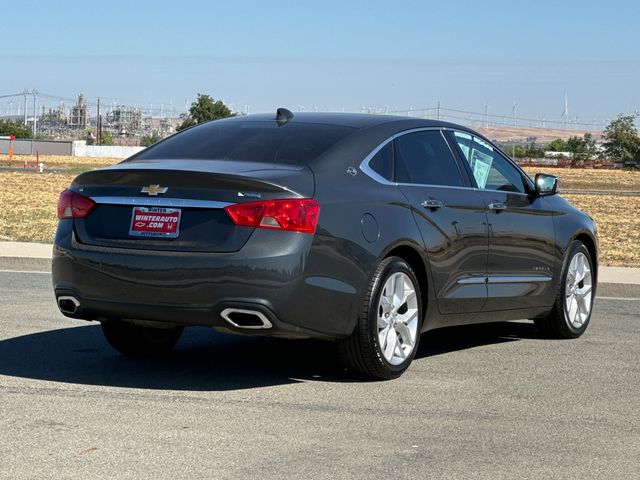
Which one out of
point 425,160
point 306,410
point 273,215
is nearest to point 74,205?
point 273,215

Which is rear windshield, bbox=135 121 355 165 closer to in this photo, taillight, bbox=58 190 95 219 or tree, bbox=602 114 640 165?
taillight, bbox=58 190 95 219

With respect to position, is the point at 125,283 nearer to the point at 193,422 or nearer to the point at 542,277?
the point at 193,422

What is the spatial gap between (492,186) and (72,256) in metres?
3.23

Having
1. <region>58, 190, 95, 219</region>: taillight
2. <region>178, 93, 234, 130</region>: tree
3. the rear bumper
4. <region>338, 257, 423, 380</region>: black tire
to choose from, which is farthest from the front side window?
<region>178, 93, 234, 130</region>: tree

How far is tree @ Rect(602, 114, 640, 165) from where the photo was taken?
541 ft

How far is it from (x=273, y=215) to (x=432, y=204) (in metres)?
1.56

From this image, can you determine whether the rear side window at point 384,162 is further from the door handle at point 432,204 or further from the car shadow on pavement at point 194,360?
the car shadow on pavement at point 194,360

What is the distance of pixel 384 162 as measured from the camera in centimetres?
807

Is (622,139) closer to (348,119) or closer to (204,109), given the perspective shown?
(204,109)

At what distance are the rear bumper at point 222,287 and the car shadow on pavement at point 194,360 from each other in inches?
22.1

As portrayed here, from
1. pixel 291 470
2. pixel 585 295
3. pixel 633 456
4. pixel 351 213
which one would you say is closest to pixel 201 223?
pixel 351 213

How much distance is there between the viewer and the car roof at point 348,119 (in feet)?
27.3

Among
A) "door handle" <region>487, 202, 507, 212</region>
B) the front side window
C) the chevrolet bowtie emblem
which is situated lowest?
"door handle" <region>487, 202, 507, 212</region>

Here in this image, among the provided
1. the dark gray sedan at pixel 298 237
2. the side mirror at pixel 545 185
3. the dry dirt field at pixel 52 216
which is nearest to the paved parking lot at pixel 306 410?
the dark gray sedan at pixel 298 237
